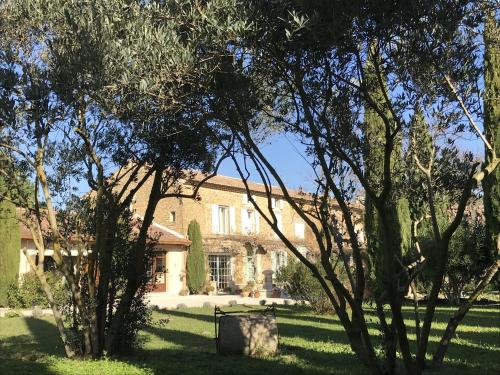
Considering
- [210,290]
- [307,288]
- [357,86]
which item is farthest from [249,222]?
[357,86]

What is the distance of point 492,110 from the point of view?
7238mm

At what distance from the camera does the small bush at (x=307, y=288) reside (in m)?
16.8

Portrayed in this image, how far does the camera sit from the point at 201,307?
20.8 m

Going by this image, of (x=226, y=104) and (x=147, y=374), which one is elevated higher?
(x=226, y=104)

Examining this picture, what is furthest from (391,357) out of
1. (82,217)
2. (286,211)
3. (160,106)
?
(286,211)

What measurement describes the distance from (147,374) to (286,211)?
104 ft

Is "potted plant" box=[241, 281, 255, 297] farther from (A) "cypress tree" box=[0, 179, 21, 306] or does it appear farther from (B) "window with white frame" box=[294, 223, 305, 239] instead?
(A) "cypress tree" box=[0, 179, 21, 306]

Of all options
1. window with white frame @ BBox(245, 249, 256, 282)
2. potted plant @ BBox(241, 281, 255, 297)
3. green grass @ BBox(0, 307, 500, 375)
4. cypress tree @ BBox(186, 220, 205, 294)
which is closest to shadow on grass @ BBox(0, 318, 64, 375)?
green grass @ BBox(0, 307, 500, 375)

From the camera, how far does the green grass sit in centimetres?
719

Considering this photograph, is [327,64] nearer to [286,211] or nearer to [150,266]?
[150,266]

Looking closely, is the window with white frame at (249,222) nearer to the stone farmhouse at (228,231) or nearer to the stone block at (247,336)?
the stone farmhouse at (228,231)

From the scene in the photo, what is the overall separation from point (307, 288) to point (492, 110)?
10874 millimetres

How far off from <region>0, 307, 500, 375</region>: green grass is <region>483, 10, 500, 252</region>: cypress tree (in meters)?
2.08

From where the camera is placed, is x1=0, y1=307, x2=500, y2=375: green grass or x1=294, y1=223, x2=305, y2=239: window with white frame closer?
x1=0, y1=307, x2=500, y2=375: green grass
